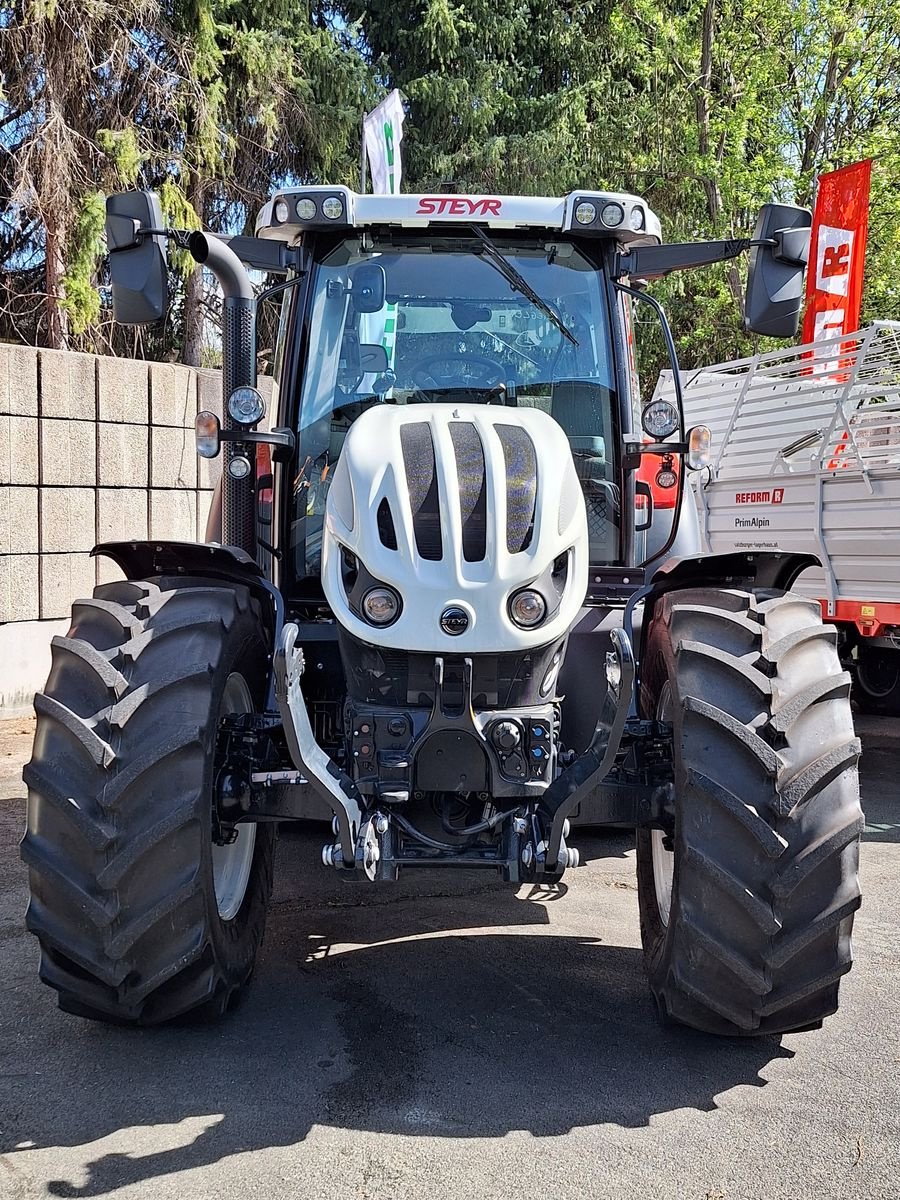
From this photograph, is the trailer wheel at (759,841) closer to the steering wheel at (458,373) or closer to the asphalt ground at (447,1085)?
the asphalt ground at (447,1085)

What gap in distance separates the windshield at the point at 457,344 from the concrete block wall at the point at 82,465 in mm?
4121

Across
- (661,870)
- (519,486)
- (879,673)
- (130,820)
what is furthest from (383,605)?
(879,673)

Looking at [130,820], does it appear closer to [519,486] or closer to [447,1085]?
[447,1085]

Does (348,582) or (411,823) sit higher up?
(348,582)

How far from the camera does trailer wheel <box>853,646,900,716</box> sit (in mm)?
8641

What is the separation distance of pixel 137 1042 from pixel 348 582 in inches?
55.5

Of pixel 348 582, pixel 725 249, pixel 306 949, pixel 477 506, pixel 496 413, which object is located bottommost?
pixel 306 949

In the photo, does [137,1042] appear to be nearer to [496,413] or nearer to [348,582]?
[348,582]

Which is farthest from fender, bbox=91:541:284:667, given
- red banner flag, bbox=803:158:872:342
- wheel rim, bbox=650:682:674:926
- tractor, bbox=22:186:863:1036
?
red banner flag, bbox=803:158:872:342

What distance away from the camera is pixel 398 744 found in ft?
10.4

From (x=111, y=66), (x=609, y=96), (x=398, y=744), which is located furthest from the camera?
(x=609, y=96)

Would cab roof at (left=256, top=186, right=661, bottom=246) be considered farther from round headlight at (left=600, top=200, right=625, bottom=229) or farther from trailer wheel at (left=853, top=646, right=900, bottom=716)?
trailer wheel at (left=853, top=646, right=900, bottom=716)

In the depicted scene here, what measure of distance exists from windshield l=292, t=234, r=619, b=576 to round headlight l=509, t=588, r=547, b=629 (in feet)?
3.67

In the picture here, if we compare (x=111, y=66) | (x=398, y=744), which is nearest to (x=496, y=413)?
(x=398, y=744)
